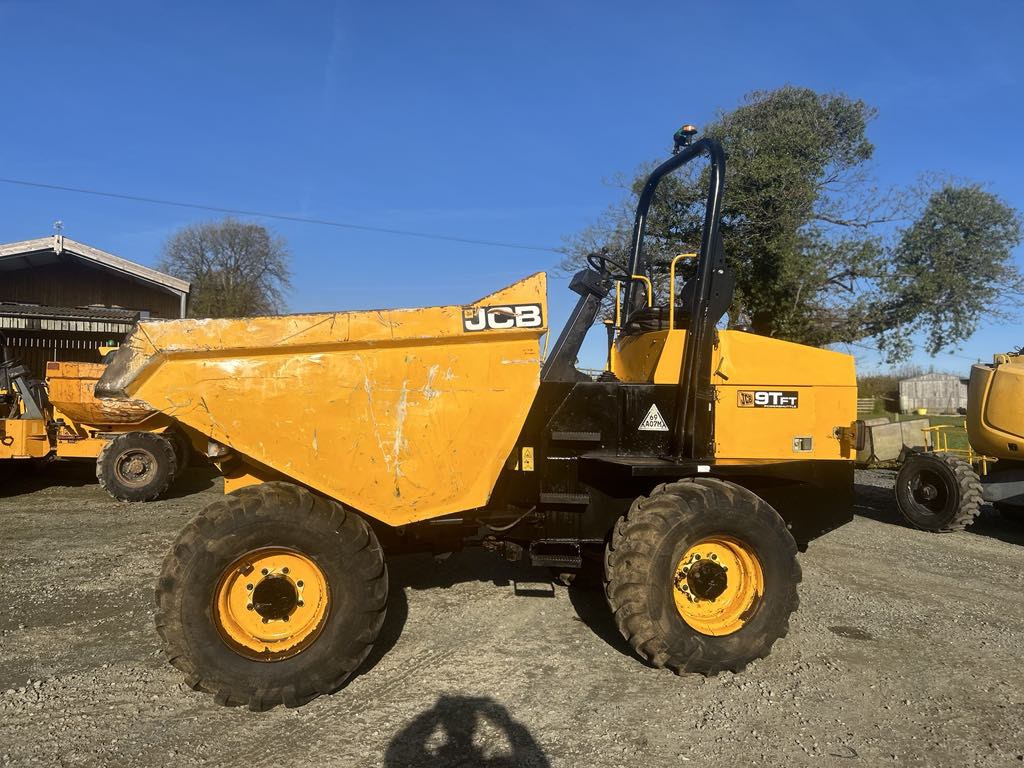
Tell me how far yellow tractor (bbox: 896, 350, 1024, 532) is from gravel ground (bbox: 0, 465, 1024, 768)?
7.60 feet

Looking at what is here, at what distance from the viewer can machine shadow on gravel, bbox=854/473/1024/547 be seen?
8352 mm

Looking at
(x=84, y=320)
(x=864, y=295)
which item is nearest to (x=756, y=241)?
(x=864, y=295)

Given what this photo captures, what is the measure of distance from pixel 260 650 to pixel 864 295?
16.7m

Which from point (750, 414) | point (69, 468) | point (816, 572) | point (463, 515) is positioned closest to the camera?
point (463, 515)

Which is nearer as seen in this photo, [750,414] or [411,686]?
[411,686]

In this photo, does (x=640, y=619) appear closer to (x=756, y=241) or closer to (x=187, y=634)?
(x=187, y=634)

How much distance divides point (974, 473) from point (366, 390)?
8.00 metres

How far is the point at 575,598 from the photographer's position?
5293mm

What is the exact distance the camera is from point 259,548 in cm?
356

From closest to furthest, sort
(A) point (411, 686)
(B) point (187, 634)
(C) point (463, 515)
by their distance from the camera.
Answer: (B) point (187, 634), (A) point (411, 686), (C) point (463, 515)

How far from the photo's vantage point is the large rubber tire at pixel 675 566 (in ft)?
12.8

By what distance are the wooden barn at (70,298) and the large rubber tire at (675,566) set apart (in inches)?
634

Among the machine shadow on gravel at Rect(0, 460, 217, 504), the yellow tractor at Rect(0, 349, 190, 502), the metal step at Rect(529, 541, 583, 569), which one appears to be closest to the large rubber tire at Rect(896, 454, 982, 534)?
the metal step at Rect(529, 541, 583, 569)

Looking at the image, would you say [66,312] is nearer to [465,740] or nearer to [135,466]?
[135,466]
